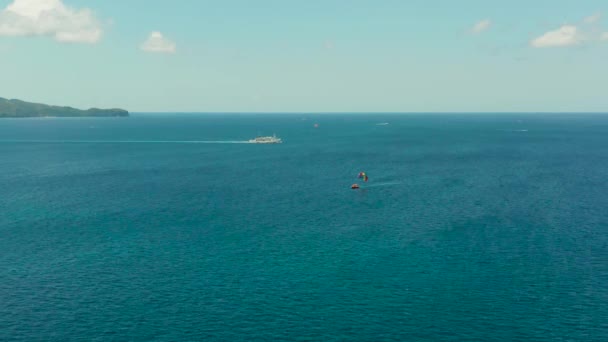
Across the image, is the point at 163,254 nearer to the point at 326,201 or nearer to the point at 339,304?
the point at 339,304

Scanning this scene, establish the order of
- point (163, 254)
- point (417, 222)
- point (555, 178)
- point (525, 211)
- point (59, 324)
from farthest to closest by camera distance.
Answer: point (555, 178) → point (525, 211) → point (417, 222) → point (163, 254) → point (59, 324)

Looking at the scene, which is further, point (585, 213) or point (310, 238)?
point (585, 213)

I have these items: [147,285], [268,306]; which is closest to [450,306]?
[268,306]

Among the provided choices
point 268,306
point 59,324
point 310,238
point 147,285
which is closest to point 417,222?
point 310,238

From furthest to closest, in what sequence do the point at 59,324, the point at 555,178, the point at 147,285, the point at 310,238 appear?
the point at 555,178 → the point at 310,238 → the point at 147,285 → the point at 59,324

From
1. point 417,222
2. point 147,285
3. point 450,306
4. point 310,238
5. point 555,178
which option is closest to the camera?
point 450,306

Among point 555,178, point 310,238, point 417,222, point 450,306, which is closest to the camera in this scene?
point 450,306

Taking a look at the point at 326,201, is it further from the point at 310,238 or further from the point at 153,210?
the point at 153,210

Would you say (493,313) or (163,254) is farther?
(163,254)
